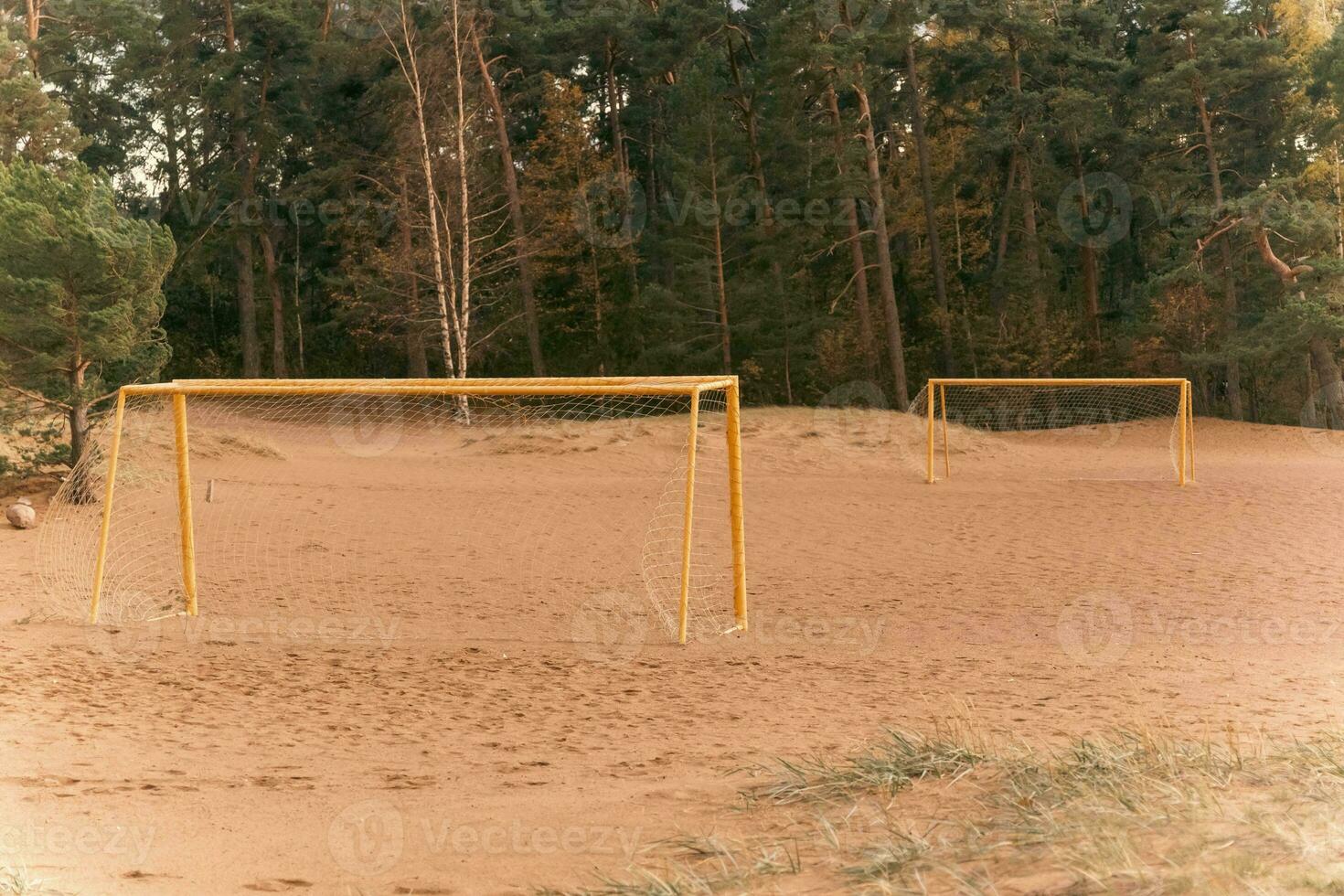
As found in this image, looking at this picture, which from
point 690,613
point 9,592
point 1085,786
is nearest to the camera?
point 1085,786

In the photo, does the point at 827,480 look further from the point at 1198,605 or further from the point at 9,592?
the point at 9,592

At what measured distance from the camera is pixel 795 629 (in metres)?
9.26

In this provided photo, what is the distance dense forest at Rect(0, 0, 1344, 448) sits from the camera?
2784cm

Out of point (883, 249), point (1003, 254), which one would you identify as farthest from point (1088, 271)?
point (883, 249)

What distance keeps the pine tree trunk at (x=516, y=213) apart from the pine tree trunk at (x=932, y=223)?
1056 centimetres

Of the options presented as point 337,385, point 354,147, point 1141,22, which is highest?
point 1141,22

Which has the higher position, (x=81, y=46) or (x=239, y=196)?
(x=81, y=46)

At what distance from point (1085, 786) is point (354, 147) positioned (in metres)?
31.4

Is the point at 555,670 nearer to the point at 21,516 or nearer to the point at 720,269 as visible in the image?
the point at 21,516

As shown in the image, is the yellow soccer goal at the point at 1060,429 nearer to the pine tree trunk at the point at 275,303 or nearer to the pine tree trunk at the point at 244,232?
the pine tree trunk at the point at 275,303

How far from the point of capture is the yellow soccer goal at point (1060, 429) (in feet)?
63.8

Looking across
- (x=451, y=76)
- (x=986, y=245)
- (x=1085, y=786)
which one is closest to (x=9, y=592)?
(x=1085, y=786)

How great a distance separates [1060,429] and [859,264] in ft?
21.2

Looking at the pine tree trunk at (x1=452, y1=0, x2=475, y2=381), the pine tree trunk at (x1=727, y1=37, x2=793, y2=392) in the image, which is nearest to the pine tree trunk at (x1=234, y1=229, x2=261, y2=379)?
the pine tree trunk at (x1=452, y1=0, x2=475, y2=381)
